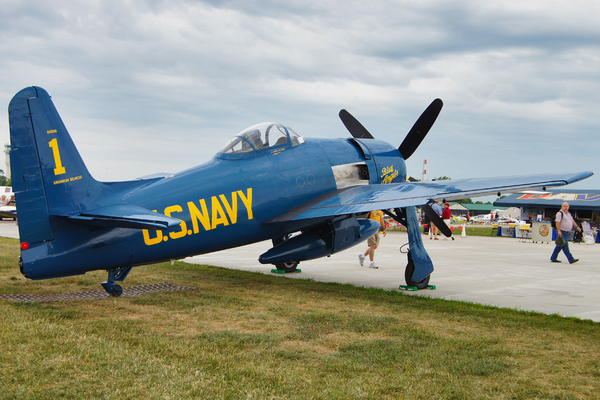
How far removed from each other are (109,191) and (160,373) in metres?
3.80

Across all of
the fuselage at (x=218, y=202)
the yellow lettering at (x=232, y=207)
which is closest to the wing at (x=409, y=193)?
the fuselage at (x=218, y=202)

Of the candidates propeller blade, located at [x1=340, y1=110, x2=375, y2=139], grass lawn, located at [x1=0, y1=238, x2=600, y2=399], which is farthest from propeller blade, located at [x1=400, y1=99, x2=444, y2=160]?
grass lawn, located at [x1=0, y1=238, x2=600, y2=399]

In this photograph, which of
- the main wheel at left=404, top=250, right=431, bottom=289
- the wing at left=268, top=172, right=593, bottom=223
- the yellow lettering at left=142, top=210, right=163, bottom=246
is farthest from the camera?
the main wheel at left=404, top=250, right=431, bottom=289

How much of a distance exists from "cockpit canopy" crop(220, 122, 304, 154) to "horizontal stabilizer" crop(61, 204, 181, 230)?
2.60m

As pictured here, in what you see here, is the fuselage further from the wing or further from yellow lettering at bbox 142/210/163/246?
the wing

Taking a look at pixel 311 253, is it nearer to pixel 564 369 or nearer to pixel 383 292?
pixel 383 292

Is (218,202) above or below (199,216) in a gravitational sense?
above

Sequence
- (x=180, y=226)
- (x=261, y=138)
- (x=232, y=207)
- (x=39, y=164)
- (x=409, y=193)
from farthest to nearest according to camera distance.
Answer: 1. (x=261, y=138)
2. (x=409, y=193)
3. (x=232, y=207)
4. (x=180, y=226)
5. (x=39, y=164)

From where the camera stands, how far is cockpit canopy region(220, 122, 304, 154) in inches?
352

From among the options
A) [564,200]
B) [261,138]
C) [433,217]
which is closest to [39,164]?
[261,138]

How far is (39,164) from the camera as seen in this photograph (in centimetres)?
644

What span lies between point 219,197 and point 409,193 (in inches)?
139

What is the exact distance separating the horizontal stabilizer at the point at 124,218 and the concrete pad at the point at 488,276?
5279mm

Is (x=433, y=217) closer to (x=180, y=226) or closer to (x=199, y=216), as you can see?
(x=199, y=216)
